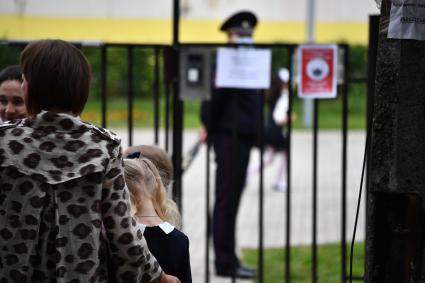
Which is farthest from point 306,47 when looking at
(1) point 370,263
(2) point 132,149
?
(1) point 370,263

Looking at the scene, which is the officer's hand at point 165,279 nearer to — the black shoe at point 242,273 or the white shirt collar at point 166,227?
the white shirt collar at point 166,227

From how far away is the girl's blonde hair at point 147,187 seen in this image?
3.11m

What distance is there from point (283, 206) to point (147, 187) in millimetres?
7813

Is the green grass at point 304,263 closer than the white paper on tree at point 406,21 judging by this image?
No

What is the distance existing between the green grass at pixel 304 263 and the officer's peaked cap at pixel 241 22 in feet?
6.52

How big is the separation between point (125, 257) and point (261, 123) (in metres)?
3.24

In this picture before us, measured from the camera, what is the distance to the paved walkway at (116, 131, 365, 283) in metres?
8.77

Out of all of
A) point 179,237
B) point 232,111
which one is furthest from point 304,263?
point 179,237

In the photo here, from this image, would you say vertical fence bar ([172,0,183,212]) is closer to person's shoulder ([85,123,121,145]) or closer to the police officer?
the police officer

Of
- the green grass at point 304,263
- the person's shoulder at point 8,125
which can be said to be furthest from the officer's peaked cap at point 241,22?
the person's shoulder at point 8,125

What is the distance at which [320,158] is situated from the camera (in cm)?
1612

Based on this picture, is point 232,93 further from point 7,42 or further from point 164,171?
point 164,171

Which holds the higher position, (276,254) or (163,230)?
(163,230)

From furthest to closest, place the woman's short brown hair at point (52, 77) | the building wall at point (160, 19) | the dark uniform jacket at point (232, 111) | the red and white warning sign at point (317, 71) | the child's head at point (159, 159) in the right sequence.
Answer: the building wall at point (160, 19)
the dark uniform jacket at point (232, 111)
the red and white warning sign at point (317, 71)
the child's head at point (159, 159)
the woman's short brown hair at point (52, 77)
